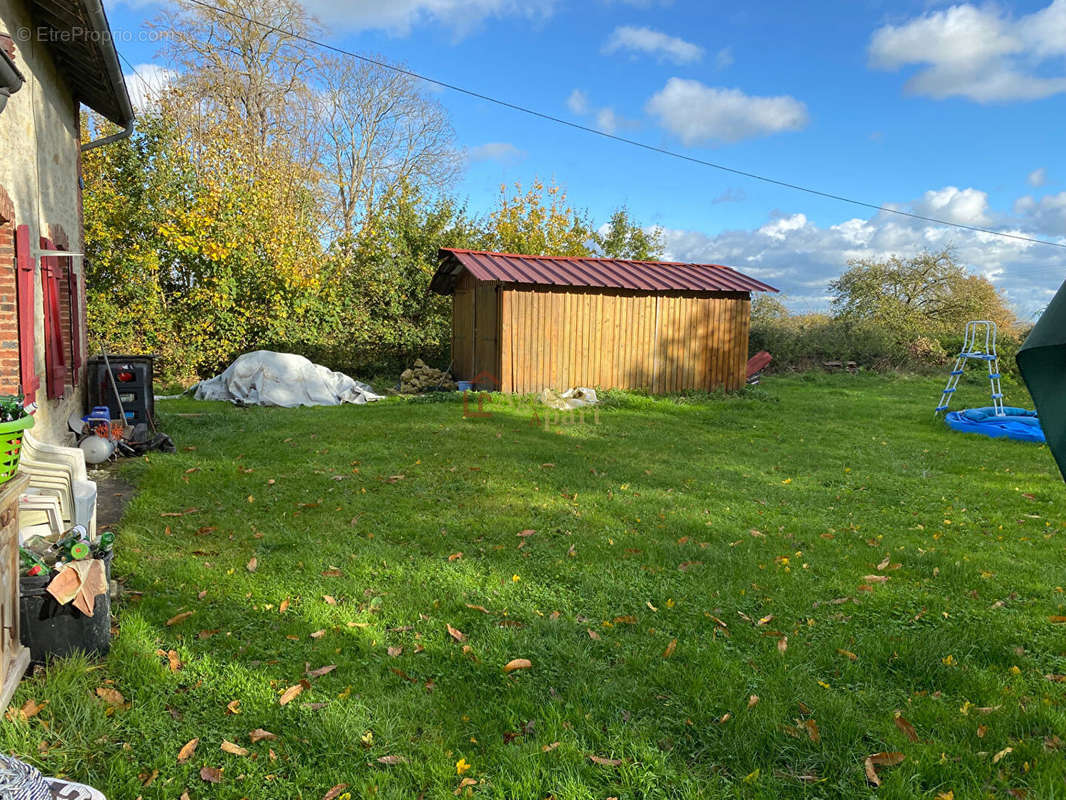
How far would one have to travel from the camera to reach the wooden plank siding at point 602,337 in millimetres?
12742

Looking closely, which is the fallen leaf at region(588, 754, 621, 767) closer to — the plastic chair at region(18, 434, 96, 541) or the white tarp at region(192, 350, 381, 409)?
the plastic chair at region(18, 434, 96, 541)

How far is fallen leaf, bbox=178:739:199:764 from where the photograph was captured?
2.41 metres

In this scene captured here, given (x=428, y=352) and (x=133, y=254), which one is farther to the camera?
(x=428, y=352)

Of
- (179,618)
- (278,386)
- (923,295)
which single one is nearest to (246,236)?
(278,386)

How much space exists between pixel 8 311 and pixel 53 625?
10.1 ft

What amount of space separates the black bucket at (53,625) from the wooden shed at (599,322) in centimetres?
973

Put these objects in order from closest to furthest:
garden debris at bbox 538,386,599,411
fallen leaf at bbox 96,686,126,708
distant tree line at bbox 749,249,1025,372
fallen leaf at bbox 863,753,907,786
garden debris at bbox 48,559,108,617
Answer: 1. fallen leaf at bbox 863,753,907,786
2. fallen leaf at bbox 96,686,126,708
3. garden debris at bbox 48,559,108,617
4. garden debris at bbox 538,386,599,411
5. distant tree line at bbox 749,249,1025,372

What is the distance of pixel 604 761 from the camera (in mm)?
2426

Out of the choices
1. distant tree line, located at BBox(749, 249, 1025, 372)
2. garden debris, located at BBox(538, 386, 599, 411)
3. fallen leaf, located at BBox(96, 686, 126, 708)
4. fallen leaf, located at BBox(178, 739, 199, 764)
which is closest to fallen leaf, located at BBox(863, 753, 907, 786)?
fallen leaf, located at BBox(178, 739, 199, 764)

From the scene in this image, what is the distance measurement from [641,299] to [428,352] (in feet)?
19.8

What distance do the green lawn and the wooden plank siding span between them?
596 cm

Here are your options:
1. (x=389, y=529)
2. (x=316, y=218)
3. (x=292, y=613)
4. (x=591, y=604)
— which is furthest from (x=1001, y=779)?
(x=316, y=218)

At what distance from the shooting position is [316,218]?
20.4 m

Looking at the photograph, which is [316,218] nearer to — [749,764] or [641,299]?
[641,299]
